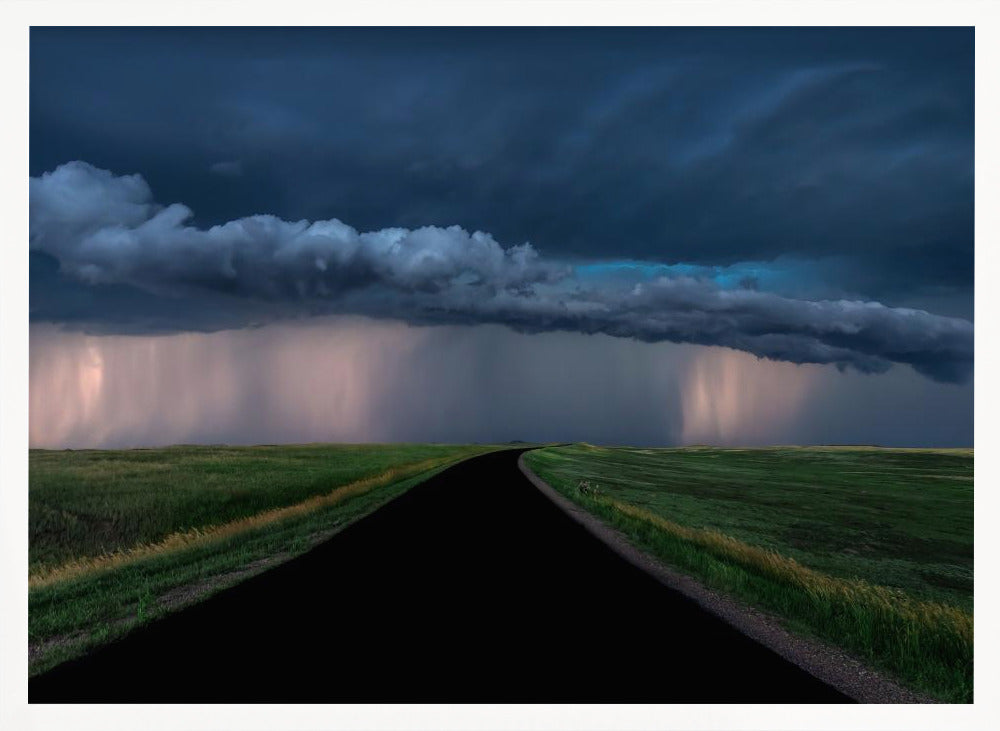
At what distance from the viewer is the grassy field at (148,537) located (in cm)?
862

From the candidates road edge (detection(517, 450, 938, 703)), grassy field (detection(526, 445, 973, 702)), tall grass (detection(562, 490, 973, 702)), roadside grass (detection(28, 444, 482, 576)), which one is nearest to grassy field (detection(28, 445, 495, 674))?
roadside grass (detection(28, 444, 482, 576))

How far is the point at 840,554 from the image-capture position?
22.2 metres

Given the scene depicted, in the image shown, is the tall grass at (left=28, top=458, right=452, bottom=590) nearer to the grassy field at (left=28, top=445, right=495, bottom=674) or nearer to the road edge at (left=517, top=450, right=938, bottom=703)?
the grassy field at (left=28, top=445, right=495, bottom=674)

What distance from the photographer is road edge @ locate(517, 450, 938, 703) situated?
642 centimetres

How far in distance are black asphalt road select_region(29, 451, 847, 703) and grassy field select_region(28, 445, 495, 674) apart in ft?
3.29

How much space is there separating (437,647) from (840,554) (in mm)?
21122

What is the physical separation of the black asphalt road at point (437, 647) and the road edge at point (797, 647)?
243mm

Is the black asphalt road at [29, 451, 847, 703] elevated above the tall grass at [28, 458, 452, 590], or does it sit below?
above
